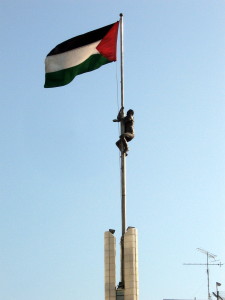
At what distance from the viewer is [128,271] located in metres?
23.8

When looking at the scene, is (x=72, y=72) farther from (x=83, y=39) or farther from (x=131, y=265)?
(x=131, y=265)

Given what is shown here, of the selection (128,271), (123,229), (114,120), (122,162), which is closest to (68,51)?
(114,120)

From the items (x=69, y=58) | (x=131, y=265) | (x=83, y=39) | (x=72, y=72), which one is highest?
(x=83, y=39)

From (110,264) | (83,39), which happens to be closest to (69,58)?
(83,39)

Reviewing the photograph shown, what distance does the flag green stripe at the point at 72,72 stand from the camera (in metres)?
27.1

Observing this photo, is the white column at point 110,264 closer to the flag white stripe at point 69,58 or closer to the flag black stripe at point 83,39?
the flag white stripe at point 69,58

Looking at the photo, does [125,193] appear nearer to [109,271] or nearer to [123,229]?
[123,229]

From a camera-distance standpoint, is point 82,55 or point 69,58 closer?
point 82,55

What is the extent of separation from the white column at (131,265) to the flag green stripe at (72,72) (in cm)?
805

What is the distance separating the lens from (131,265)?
23.8 m

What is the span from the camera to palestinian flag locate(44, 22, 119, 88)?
27.0m

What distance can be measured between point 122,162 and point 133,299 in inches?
237

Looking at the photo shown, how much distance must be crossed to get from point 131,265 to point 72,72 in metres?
9.69

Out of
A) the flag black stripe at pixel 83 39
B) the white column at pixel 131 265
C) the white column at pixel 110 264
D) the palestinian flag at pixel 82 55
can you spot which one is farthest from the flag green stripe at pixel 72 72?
the white column at pixel 131 265
